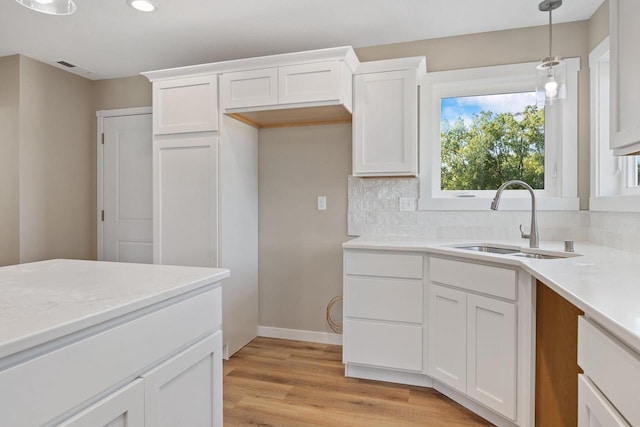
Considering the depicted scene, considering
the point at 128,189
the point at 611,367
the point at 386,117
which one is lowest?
the point at 611,367

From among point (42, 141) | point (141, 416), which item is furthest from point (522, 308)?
point (42, 141)

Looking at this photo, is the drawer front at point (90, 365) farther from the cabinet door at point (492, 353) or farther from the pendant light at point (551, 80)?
the pendant light at point (551, 80)

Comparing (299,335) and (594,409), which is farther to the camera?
(299,335)

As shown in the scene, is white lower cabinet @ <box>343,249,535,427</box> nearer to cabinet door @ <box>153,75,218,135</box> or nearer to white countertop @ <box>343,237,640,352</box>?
white countertop @ <box>343,237,640,352</box>

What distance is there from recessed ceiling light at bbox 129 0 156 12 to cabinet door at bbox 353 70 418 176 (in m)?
1.41

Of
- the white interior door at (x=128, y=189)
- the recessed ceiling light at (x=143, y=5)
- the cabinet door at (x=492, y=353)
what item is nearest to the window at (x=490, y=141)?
the cabinet door at (x=492, y=353)

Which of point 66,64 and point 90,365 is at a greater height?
point 66,64

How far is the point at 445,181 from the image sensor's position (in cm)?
292

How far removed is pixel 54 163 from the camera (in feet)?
11.1

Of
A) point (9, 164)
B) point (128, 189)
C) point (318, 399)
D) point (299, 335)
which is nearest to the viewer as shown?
point (318, 399)

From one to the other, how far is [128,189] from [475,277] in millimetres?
3212

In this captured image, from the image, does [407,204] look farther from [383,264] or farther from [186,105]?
[186,105]

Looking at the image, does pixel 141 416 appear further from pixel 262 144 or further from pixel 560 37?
pixel 560 37

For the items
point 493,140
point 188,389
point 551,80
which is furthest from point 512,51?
point 188,389
